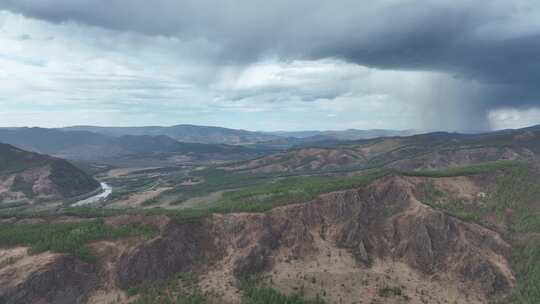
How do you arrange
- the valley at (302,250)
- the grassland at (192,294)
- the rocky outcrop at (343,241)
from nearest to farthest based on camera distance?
the grassland at (192,294)
the valley at (302,250)
the rocky outcrop at (343,241)

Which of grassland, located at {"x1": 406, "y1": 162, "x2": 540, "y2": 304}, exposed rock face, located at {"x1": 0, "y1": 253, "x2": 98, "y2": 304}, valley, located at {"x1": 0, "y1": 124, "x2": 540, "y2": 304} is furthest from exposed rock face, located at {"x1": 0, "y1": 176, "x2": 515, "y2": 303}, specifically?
grassland, located at {"x1": 406, "y1": 162, "x2": 540, "y2": 304}

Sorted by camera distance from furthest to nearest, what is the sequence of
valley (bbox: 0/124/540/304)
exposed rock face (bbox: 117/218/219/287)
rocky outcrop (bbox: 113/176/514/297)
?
1. rocky outcrop (bbox: 113/176/514/297)
2. exposed rock face (bbox: 117/218/219/287)
3. valley (bbox: 0/124/540/304)

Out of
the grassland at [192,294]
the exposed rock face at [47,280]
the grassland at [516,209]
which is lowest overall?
the grassland at [192,294]

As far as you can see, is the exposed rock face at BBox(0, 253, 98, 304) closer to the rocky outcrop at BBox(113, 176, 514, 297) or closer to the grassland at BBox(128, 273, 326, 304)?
the rocky outcrop at BBox(113, 176, 514, 297)

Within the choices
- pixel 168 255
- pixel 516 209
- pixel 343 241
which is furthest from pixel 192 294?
pixel 516 209

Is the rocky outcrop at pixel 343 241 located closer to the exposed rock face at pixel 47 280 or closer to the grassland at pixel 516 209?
the grassland at pixel 516 209

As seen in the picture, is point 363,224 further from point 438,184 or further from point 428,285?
point 438,184

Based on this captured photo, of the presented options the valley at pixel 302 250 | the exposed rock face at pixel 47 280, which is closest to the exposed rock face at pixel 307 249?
the exposed rock face at pixel 47 280

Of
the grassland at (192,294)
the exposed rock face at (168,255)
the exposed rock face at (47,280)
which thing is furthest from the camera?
the exposed rock face at (168,255)

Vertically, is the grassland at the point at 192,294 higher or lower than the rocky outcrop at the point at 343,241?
lower

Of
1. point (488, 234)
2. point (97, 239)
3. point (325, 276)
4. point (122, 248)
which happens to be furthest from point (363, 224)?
point (97, 239)
